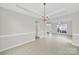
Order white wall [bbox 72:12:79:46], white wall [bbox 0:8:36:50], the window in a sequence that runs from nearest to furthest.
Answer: white wall [bbox 72:12:79:46] < the window < white wall [bbox 0:8:36:50]

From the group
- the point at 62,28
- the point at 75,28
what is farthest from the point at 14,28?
the point at 75,28

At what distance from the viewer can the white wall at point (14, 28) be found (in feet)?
9.99

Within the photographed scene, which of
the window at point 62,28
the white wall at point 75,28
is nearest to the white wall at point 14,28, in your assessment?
the window at point 62,28

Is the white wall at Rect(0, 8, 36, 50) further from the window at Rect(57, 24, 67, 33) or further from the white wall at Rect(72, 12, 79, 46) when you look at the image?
the white wall at Rect(72, 12, 79, 46)

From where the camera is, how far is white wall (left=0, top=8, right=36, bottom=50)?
3045mm

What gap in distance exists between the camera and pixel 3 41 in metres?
3.12

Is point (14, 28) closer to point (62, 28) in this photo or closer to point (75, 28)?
point (62, 28)

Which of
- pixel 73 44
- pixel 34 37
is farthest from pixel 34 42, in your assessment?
pixel 73 44

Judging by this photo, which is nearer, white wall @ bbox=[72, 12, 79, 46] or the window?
white wall @ bbox=[72, 12, 79, 46]

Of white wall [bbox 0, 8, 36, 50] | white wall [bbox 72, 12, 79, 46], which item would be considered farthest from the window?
white wall [bbox 0, 8, 36, 50]

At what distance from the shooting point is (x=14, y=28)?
3.37 metres

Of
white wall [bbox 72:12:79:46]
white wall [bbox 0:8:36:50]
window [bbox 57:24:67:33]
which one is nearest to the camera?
white wall [bbox 72:12:79:46]

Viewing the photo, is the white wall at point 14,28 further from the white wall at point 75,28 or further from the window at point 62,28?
the white wall at point 75,28
